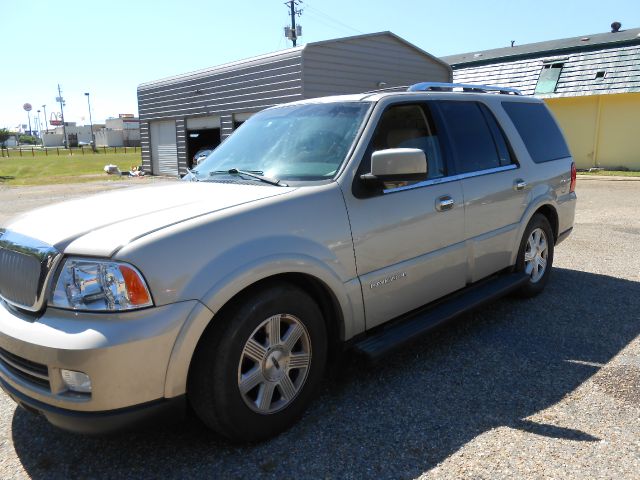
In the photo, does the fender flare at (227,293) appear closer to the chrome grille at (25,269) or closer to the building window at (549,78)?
the chrome grille at (25,269)

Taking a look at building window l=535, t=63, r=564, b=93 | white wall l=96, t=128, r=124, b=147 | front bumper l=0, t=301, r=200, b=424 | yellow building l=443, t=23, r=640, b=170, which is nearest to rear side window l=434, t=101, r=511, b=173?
front bumper l=0, t=301, r=200, b=424

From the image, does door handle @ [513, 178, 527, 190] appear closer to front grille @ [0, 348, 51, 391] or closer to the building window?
front grille @ [0, 348, 51, 391]

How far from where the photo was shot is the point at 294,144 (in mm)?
3525

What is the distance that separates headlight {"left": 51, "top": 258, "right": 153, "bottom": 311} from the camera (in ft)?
7.39

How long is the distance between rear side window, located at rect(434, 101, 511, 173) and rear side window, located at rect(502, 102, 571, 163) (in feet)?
1.49

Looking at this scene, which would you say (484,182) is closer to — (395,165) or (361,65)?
(395,165)

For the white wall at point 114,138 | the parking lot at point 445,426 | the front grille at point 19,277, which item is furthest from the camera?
the white wall at point 114,138

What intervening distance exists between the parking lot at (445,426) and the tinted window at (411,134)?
1.40m

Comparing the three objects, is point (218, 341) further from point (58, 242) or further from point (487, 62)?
point (487, 62)

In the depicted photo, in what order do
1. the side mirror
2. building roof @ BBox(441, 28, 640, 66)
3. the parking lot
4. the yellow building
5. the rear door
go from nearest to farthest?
the parking lot < the side mirror < the rear door < the yellow building < building roof @ BBox(441, 28, 640, 66)

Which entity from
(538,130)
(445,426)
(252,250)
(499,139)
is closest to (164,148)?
(538,130)

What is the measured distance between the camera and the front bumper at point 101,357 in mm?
2186

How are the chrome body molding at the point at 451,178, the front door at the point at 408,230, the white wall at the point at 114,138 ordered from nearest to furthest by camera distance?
1. the front door at the point at 408,230
2. the chrome body molding at the point at 451,178
3. the white wall at the point at 114,138

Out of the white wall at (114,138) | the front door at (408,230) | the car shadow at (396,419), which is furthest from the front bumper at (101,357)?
the white wall at (114,138)
